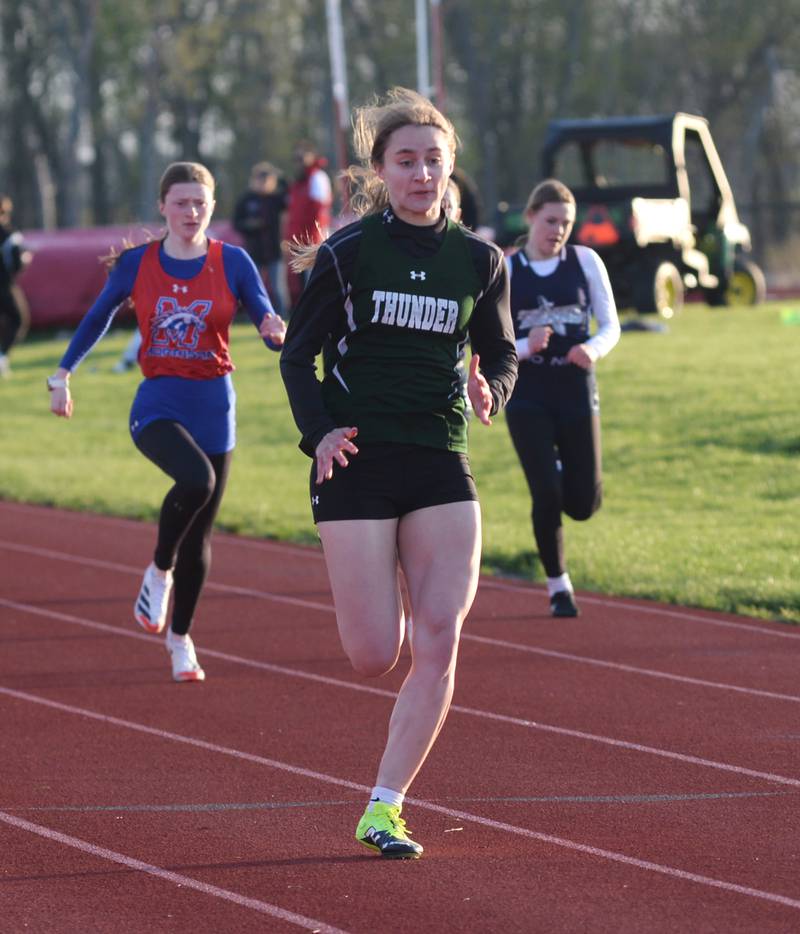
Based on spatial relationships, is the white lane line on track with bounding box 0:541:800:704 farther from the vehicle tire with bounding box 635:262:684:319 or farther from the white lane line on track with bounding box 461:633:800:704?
the vehicle tire with bounding box 635:262:684:319

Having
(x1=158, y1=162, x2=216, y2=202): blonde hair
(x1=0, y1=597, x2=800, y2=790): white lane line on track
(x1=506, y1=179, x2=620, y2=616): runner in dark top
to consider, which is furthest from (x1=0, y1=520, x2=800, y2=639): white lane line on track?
(x1=158, y1=162, x2=216, y2=202): blonde hair

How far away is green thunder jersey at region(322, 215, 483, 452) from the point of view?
15.5ft

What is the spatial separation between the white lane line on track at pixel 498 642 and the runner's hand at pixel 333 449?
3114 millimetres

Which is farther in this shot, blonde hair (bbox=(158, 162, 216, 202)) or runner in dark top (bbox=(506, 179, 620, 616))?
runner in dark top (bbox=(506, 179, 620, 616))

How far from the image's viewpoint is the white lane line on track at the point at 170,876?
14.3 ft

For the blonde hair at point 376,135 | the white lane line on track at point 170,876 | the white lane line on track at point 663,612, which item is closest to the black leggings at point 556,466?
the white lane line on track at point 663,612

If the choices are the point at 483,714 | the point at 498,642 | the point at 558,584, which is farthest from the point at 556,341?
the point at 483,714

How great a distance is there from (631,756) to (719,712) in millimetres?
842

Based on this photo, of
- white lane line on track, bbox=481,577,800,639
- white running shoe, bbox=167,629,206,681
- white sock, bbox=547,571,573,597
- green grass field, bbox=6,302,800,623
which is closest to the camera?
white running shoe, bbox=167,629,206,681

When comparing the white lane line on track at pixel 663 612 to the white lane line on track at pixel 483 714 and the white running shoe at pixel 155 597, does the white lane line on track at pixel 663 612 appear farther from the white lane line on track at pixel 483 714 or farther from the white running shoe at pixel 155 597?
the white running shoe at pixel 155 597

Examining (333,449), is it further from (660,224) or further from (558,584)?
(660,224)

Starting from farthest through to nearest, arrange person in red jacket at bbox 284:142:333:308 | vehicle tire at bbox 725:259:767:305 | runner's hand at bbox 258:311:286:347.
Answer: vehicle tire at bbox 725:259:767:305 → person in red jacket at bbox 284:142:333:308 → runner's hand at bbox 258:311:286:347

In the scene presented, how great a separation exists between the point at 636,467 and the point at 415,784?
8.66m

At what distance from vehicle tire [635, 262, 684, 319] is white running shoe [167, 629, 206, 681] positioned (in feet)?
46.4
